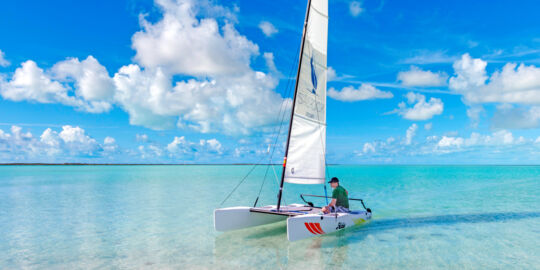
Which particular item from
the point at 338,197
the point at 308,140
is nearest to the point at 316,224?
the point at 338,197

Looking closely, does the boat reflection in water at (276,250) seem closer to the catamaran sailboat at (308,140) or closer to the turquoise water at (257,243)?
the turquoise water at (257,243)

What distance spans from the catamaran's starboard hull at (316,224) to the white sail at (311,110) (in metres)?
1.58

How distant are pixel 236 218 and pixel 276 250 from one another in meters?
2.12

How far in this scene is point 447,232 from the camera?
12.4 meters

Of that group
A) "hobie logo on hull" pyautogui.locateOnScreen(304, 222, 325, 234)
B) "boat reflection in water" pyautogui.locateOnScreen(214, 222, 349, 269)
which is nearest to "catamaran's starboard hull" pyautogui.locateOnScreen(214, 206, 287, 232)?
"boat reflection in water" pyautogui.locateOnScreen(214, 222, 349, 269)

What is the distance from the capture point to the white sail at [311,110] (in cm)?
1182

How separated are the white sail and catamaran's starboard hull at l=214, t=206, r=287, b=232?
1.74 m

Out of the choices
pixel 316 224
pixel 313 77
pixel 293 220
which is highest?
pixel 313 77

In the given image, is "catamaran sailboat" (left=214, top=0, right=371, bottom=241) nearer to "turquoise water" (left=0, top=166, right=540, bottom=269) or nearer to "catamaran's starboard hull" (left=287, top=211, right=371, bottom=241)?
"catamaran's starboard hull" (left=287, top=211, right=371, bottom=241)

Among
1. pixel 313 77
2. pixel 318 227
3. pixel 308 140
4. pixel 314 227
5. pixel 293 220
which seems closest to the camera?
pixel 293 220

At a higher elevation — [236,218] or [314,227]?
[236,218]

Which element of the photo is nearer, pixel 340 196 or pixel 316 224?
pixel 316 224

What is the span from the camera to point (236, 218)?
445 inches

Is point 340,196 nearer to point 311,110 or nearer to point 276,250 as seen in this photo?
point 311,110
